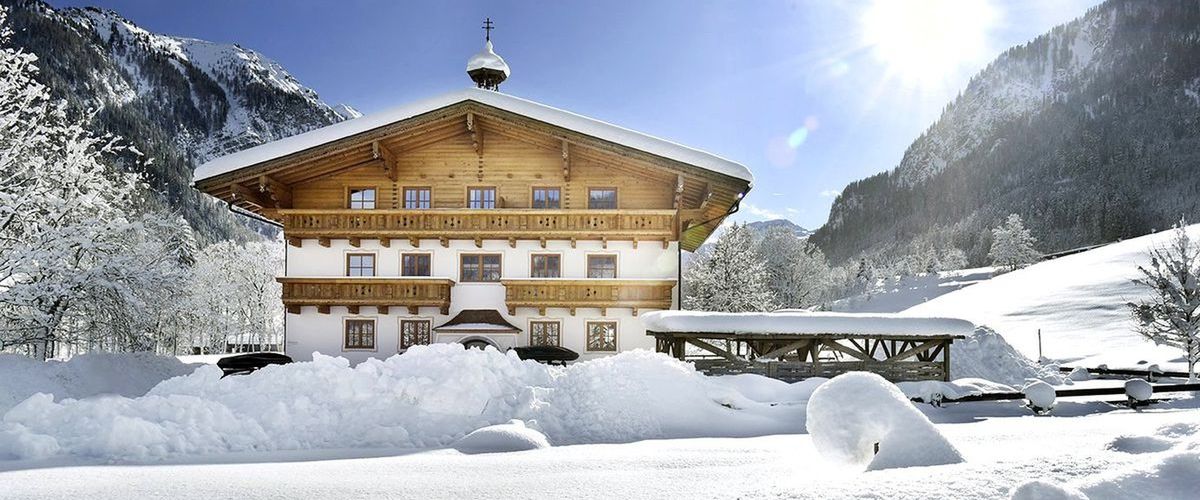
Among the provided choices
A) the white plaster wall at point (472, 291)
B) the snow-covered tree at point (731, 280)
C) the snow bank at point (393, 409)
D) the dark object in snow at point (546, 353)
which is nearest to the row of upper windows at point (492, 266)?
the white plaster wall at point (472, 291)

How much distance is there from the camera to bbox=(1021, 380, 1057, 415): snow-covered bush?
42.1 feet

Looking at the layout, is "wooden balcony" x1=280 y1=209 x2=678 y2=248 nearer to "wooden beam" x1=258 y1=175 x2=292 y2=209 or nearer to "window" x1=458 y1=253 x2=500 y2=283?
"window" x1=458 y1=253 x2=500 y2=283

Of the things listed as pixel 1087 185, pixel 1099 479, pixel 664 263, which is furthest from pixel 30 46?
pixel 1087 185

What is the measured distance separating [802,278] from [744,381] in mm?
42147

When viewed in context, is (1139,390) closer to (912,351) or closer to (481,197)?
(912,351)

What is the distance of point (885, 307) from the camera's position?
78750mm

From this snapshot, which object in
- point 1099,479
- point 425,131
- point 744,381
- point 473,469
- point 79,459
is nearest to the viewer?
point 1099,479

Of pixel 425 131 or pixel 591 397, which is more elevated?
pixel 425 131

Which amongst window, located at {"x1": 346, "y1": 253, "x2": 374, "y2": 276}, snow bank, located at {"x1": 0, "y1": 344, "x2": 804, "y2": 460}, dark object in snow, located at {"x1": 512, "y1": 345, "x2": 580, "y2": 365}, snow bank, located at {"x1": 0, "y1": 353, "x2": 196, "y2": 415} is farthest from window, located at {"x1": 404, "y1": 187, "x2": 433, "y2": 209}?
snow bank, located at {"x1": 0, "y1": 344, "x2": 804, "y2": 460}

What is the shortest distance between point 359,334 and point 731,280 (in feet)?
77.4

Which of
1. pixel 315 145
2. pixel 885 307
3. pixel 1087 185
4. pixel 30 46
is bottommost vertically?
pixel 885 307

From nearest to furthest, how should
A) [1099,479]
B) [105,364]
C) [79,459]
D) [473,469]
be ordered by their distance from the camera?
[1099,479] < [473,469] < [79,459] < [105,364]

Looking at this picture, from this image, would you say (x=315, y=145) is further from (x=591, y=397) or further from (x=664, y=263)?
(x=591, y=397)

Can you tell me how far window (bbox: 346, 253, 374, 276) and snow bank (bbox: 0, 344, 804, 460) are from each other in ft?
34.1
